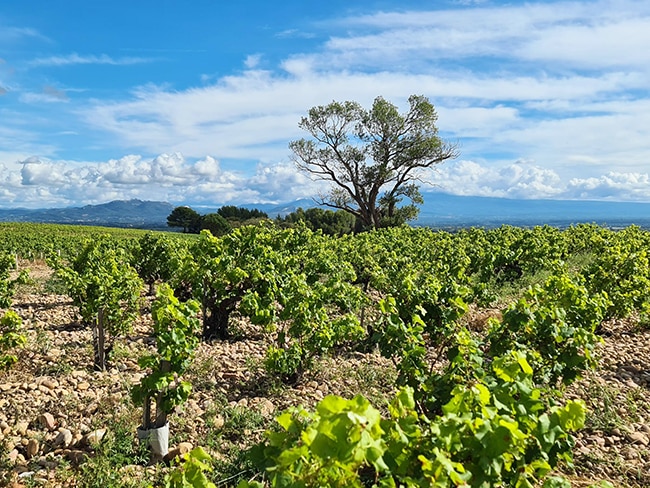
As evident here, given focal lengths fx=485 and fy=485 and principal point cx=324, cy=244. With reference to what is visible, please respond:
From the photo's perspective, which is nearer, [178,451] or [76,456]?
[76,456]

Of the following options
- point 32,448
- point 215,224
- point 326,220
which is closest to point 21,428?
point 32,448

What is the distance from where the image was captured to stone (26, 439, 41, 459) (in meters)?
5.29

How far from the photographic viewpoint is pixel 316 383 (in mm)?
7531

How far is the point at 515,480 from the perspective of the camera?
9.61 ft

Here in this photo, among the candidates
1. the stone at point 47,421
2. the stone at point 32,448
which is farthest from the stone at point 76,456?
the stone at point 47,421

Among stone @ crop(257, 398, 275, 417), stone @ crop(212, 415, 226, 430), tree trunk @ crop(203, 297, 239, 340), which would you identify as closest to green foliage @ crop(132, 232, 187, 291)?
tree trunk @ crop(203, 297, 239, 340)

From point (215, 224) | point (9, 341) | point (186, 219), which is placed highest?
point (186, 219)

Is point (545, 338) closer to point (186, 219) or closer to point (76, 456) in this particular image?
point (76, 456)

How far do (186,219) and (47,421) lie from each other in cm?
7608

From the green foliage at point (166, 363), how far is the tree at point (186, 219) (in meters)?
71.5

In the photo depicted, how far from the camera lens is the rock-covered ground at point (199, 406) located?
500 cm

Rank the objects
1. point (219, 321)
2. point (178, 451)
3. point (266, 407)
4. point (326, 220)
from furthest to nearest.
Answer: point (326, 220) < point (219, 321) < point (266, 407) < point (178, 451)

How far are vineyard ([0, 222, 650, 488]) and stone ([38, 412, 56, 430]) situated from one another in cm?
2

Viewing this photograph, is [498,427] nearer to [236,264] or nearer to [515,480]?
[515,480]
